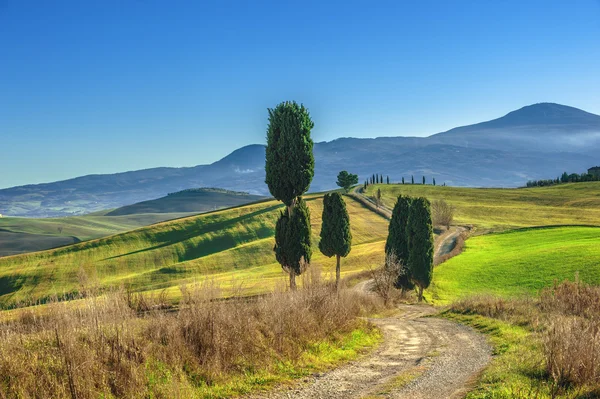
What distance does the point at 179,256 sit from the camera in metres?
110

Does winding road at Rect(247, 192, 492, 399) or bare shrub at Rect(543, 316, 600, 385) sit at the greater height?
bare shrub at Rect(543, 316, 600, 385)

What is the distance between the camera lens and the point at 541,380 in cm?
1426

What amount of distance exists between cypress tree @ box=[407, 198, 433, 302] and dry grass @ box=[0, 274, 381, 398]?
3583 cm

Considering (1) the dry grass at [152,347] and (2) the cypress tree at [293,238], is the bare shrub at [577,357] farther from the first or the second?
(2) the cypress tree at [293,238]

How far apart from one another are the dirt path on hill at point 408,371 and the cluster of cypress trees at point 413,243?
27823mm

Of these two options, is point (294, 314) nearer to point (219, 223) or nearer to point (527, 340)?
point (527, 340)

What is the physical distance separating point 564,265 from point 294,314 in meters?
46.8

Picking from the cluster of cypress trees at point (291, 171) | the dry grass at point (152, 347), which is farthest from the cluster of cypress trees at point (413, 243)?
the dry grass at point (152, 347)

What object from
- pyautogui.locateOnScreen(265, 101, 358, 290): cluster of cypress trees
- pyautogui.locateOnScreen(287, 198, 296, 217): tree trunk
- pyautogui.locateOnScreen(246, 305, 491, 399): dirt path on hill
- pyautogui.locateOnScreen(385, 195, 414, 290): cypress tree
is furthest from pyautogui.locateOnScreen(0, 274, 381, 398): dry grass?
pyautogui.locateOnScreen(385, 195, 414, 290): cypress tree

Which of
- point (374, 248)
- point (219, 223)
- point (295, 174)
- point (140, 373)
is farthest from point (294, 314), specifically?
point (219, 223)

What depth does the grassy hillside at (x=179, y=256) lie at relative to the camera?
86.5m

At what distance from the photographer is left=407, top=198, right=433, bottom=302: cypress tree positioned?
2092 inches

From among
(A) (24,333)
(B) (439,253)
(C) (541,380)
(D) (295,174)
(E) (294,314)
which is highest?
(D) (295,174)

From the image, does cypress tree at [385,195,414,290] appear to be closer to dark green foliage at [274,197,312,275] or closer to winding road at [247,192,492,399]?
dark green foliage at [274,197,312,275]
